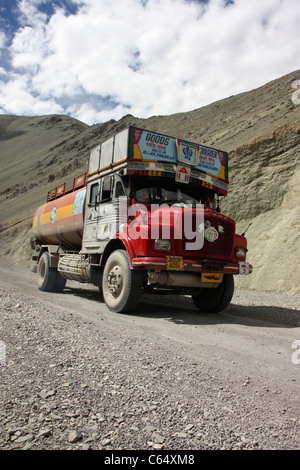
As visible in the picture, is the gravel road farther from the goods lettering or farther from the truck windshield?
the goods lettering

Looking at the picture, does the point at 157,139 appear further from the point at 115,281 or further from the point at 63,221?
the point at 63,221

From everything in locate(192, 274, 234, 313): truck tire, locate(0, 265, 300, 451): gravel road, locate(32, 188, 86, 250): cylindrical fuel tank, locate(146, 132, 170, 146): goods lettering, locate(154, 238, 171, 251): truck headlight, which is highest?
locate(146, 132, 170, 146): goods lettering

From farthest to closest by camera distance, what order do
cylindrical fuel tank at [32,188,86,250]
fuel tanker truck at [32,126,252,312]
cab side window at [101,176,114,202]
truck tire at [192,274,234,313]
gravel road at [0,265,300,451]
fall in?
cylindrical fuel tank at [32,188,86,250], cab side window at [101,176,114,202], truck tire at [192,274,234,313], fuel tanker truck at [32,126,252,312], gravel road at [0,265,300,451]

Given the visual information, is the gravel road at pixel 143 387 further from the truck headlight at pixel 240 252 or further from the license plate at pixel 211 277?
the truck headlight at pixel 240 252

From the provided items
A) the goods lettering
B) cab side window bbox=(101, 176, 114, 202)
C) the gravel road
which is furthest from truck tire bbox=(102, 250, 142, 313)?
the goods lettering

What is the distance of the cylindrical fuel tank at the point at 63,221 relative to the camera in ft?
31.4

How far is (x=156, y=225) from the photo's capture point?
602 cm

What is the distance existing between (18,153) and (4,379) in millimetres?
100188

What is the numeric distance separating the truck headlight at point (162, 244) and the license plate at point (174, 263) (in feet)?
0.67

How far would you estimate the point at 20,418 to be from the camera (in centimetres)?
225

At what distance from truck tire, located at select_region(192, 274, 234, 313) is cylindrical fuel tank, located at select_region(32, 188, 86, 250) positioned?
3.78m

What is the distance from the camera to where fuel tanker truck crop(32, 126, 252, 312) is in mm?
6117

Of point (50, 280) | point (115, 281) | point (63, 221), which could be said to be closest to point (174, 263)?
point (115, 281)

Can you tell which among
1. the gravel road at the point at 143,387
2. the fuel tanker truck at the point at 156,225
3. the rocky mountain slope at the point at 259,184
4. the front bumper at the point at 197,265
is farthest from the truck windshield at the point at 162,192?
the rocky mountain slope at the point at 259,184
